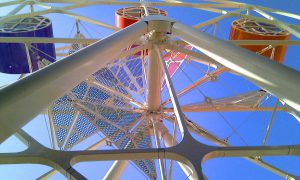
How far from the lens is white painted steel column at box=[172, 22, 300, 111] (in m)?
4.36

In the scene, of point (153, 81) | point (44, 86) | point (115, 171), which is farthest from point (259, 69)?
point (115, 171)

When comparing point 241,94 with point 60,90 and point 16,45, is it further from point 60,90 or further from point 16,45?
point 60,90

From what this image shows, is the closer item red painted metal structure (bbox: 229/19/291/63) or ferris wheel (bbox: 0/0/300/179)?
ferris wheel (bbox: 0/0/300/179)

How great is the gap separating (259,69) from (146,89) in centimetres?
895

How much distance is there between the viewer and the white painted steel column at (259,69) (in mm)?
4359

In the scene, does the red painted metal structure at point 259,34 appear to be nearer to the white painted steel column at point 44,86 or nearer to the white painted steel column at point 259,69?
the white painted steel column at point 259,69

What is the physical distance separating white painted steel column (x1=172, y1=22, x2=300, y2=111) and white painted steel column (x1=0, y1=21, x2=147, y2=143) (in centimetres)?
166

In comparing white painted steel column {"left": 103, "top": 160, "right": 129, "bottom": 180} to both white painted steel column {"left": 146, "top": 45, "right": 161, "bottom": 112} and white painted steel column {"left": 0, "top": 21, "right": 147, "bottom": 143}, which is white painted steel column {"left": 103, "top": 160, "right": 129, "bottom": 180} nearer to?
white painted steel column {"left": 146, "top": 45, "right": 161, "bottom": 112}

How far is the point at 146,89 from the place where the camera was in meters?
13.6

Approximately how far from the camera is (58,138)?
12516mm

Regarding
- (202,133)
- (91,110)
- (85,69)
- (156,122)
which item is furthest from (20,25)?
(85,69)

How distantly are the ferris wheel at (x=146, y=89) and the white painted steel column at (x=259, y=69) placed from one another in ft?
0.05

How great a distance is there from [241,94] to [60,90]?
12094 millimetres

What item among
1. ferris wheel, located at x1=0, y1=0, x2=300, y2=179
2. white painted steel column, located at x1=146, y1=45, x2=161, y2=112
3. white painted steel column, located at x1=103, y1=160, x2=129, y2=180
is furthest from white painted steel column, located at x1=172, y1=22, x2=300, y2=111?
white painted steel column, located at x1=103, y1=160, x2=129, y2=180
